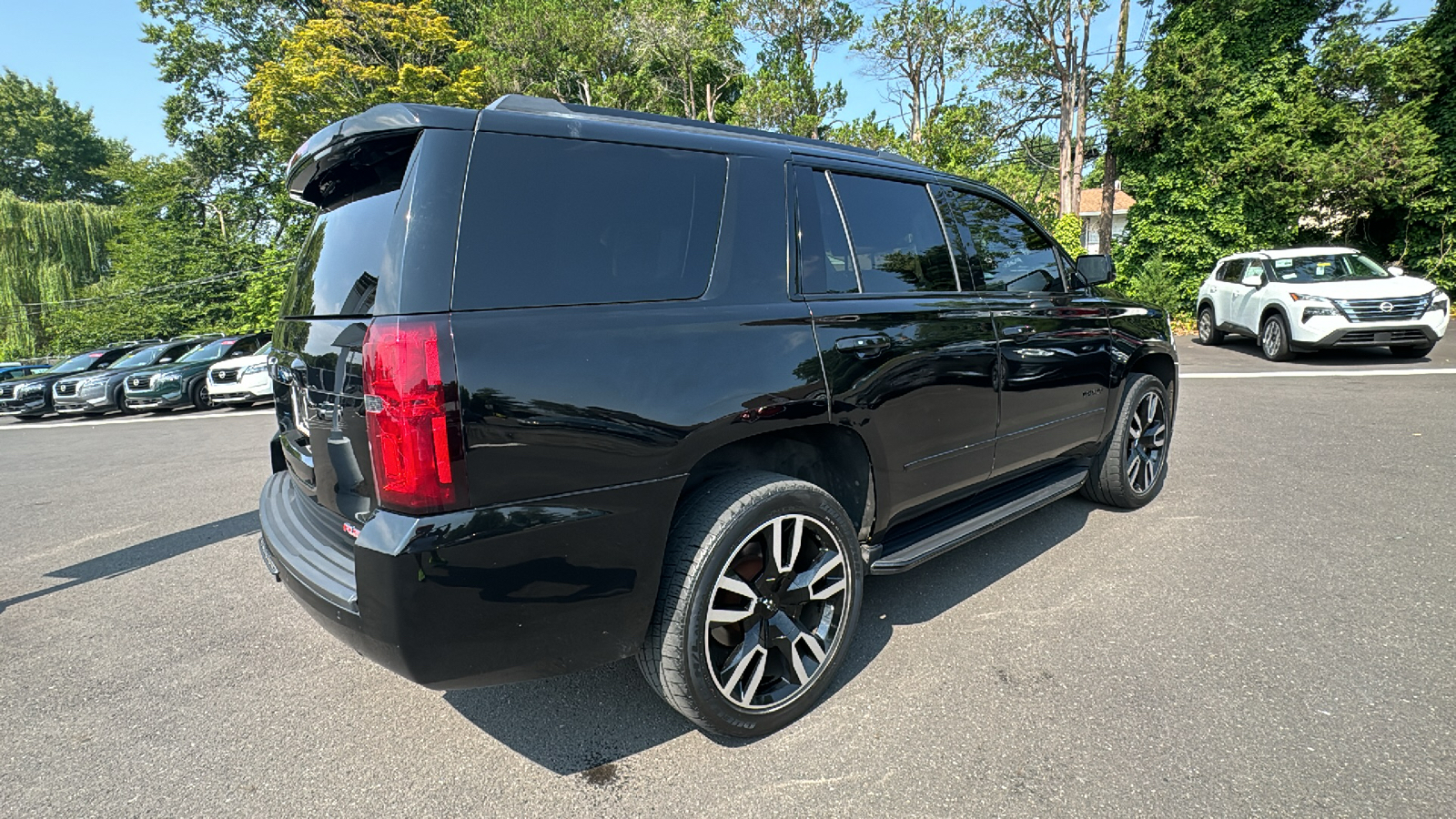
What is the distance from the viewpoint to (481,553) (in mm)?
1786

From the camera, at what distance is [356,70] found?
894 inches

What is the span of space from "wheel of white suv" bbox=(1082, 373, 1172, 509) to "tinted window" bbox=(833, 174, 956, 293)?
5.82 feet

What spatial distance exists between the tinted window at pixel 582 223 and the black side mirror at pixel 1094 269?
258 centimetres

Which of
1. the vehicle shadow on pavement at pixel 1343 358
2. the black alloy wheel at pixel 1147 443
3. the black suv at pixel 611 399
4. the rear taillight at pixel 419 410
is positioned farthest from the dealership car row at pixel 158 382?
the vehicle shadow on pavement at pixel 1343 358

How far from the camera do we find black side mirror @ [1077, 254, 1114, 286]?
4.02 meters

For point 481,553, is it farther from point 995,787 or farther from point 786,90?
point 786,90

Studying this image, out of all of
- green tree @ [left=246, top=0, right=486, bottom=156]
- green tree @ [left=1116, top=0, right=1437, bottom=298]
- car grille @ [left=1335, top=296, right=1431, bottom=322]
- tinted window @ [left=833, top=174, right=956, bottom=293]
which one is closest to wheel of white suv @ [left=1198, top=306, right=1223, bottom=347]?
car grille @ [left=1335, top=296, right=1431, bottom=322]

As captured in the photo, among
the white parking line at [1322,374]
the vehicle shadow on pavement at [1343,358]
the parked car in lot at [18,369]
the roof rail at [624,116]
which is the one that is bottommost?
the white parking line at [1322,374]

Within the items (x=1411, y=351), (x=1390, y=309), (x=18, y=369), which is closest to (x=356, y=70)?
(x=18, y=369)

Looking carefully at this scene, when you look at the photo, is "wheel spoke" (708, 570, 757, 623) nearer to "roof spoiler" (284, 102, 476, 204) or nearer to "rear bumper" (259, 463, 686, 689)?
"rear bumper" (259, 463, 686, 689)

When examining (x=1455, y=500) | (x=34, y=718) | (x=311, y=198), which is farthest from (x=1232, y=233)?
(x=34, y=718)

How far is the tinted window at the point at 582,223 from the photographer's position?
1.87 meters

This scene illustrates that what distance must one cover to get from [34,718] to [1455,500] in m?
7.03

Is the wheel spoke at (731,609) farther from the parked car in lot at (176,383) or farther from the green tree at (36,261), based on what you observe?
the green tree at (36,261)
